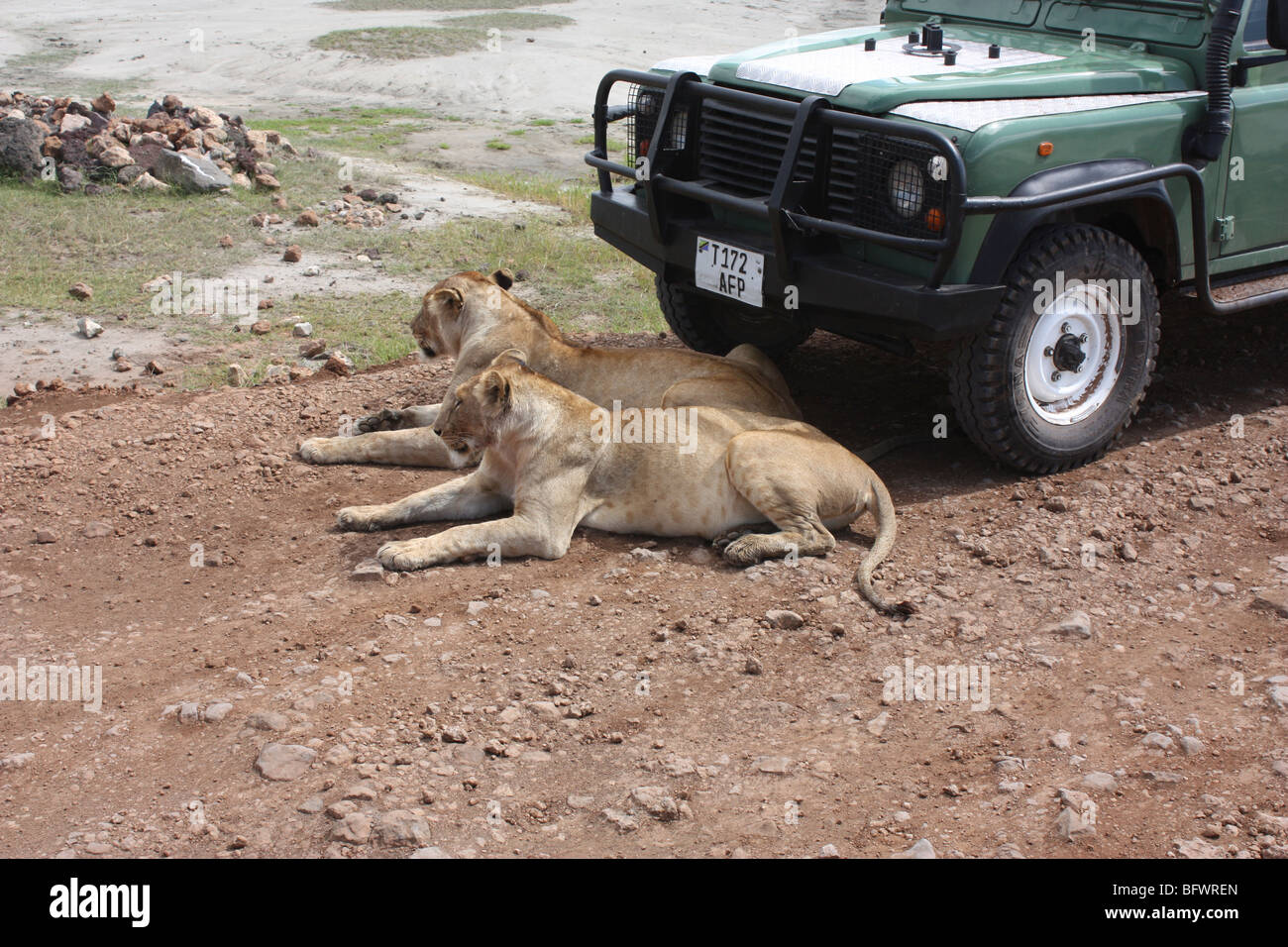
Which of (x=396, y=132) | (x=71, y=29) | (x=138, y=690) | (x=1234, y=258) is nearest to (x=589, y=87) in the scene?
(x=396, y=132)

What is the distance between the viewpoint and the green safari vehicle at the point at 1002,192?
18.5ft

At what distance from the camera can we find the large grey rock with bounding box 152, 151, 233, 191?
11992mm

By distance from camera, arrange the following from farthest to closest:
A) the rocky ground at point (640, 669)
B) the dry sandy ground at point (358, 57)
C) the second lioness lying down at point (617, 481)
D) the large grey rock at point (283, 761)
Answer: the dry sandy ground at point (358, 57)
the second lioness lying down at point (617, 481)
the large grey rock at point (283, 761)
the rocky ground at point (640, 669)

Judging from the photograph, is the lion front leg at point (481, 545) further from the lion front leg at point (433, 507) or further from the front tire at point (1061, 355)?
the front tire at point (1061, 355)

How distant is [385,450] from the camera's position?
664 centimetres

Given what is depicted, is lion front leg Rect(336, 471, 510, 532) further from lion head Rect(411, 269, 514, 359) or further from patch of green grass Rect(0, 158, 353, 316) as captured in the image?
patch of green grass Rect(0, 158, 353, 316)

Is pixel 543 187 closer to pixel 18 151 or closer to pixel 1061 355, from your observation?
pixel 18 151

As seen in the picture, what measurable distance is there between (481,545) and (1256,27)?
14.6 feet

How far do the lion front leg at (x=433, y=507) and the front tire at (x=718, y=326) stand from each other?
83.0 inches

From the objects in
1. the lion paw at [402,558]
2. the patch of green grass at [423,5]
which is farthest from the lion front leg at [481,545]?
the patch of green grass at [423,5]

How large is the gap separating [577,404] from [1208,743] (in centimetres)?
297

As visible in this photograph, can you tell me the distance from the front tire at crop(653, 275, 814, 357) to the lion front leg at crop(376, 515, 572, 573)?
234 centimetres

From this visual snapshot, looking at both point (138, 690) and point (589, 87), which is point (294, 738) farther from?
point (589, 87)

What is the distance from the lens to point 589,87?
2069 cm
